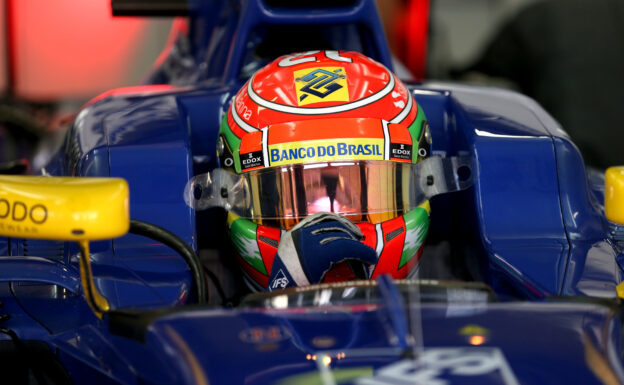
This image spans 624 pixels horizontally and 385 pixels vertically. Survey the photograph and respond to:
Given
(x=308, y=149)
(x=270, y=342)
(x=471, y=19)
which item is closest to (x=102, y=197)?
(x=270, y=342)

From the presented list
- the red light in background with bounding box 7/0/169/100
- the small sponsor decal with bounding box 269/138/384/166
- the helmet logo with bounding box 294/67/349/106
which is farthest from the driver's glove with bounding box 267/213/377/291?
the red light in background with bounding box 7/0/169/100

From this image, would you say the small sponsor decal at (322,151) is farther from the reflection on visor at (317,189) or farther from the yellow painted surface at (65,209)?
the yellow painted surface at (65,209)

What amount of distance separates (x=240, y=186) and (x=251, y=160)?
7 cm

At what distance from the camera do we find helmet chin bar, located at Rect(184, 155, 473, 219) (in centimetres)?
169

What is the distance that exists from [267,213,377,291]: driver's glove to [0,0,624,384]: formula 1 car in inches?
5.2

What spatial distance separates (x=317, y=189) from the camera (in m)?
1.60

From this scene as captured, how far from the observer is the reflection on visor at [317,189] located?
1.60 meters

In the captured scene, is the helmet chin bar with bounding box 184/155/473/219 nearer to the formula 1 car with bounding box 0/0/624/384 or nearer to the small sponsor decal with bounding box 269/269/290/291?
the formula 1 car with bounding box 0/0/624/384

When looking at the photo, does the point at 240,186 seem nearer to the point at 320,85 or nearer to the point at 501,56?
the point at 320,85

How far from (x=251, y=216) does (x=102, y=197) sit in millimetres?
550

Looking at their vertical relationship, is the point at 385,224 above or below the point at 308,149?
below

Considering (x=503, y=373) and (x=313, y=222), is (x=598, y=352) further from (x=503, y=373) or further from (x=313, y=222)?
(x=313, y=222)

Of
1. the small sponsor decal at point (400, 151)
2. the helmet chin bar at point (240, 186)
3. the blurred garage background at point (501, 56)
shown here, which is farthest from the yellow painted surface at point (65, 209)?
the blurred garage background at point (501, 56)

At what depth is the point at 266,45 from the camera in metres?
2.23
